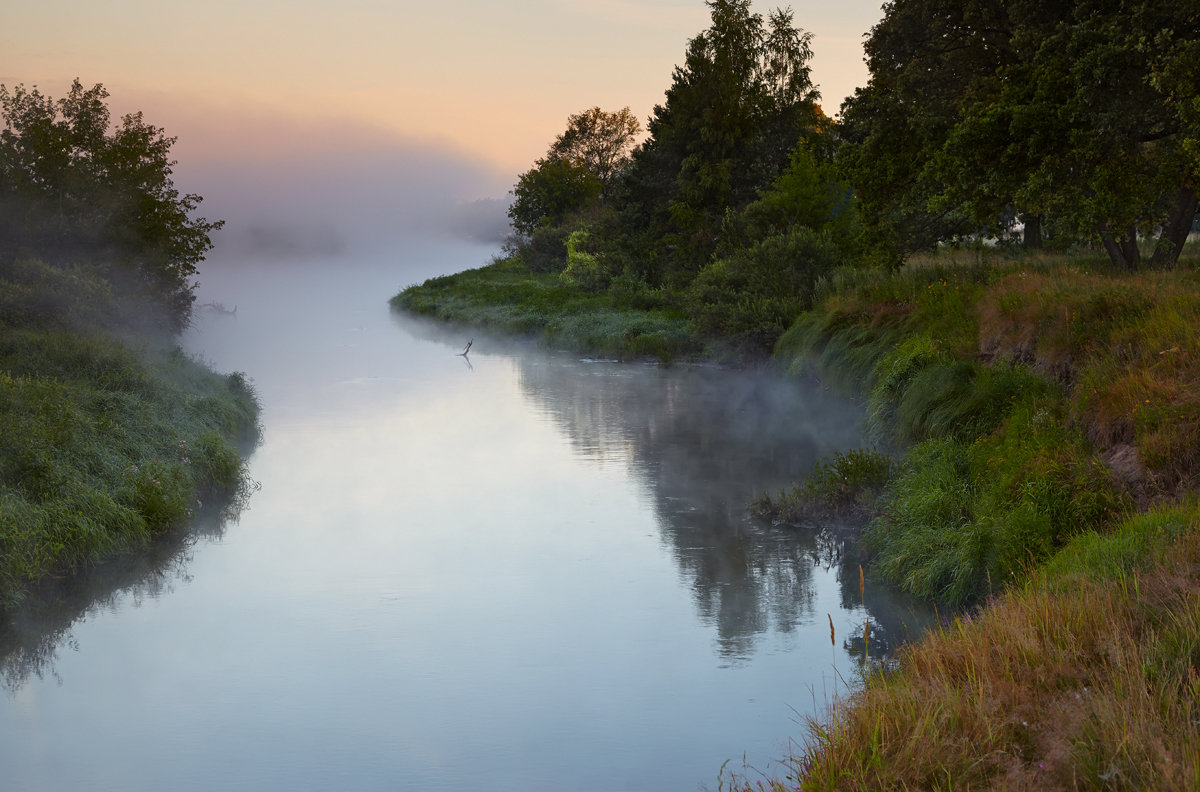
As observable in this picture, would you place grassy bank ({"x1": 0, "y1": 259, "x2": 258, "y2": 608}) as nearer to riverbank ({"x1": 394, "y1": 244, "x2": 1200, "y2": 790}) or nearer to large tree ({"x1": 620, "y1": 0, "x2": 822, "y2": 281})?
riverbank ({"x1": 394, "y1": 244, "x2": 1200, "y2": 790})

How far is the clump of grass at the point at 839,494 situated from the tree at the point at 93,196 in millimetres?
19782

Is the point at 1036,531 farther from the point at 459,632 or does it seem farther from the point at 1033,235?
the point at 1033,235

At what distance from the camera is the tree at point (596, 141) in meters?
95.4

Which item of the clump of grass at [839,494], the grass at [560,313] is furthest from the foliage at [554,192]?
the clump of grass at [839,494]

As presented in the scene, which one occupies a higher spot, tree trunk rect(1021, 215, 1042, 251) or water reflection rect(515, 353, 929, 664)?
tree trunk rect(1021, 215, 1042, 251)

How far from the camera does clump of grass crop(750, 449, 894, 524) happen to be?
13.9m

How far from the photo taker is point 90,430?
46.9 feet

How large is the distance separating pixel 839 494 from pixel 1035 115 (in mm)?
10043

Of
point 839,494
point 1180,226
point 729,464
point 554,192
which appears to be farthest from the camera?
point 554,192

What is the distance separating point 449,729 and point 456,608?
315 centimetres

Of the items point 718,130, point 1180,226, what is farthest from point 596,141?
point 1180,226

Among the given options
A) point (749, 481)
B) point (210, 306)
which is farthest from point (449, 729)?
point (210, 306)

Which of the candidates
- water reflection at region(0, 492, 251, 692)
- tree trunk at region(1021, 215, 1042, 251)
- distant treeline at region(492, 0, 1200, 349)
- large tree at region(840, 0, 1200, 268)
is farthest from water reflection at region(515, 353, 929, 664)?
tree trunk at region(1021, 215, 1042, 251)

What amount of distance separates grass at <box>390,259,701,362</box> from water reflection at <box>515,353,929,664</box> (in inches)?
76.6
